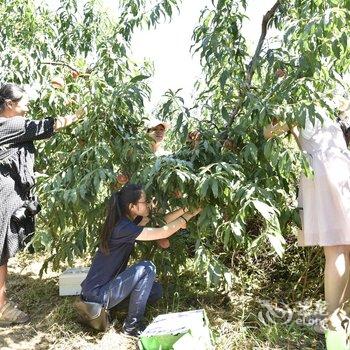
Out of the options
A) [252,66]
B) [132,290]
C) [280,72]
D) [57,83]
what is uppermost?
[57,83]

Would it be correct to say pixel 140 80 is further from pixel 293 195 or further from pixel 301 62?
pixel 293 195

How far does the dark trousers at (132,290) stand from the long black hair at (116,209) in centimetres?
16

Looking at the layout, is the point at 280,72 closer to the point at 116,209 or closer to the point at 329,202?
the point at 329,202

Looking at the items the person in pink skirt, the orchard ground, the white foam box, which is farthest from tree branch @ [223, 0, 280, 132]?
the white foam box

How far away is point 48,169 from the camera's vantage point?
113 inches

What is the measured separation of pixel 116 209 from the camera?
224cm

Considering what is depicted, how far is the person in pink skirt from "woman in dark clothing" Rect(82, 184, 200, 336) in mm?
535

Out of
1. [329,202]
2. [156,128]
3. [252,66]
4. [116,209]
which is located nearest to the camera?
[329,202]

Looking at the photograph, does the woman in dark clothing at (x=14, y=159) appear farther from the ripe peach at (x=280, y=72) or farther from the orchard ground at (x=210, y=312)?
the ripe peach at (x=280, y=72)

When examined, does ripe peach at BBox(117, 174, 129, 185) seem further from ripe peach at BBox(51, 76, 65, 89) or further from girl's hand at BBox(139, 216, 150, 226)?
ripe peach at BBox(51, 76, 65, 89)

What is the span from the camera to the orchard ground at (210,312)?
2.10 metres

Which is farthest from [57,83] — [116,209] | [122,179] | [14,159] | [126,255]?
[126,255]

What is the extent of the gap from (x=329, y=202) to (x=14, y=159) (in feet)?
5.13

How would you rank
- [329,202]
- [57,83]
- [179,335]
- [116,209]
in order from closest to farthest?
1. [179,335]
2. [329,202]
3. [116,209]
4. [57,83]
